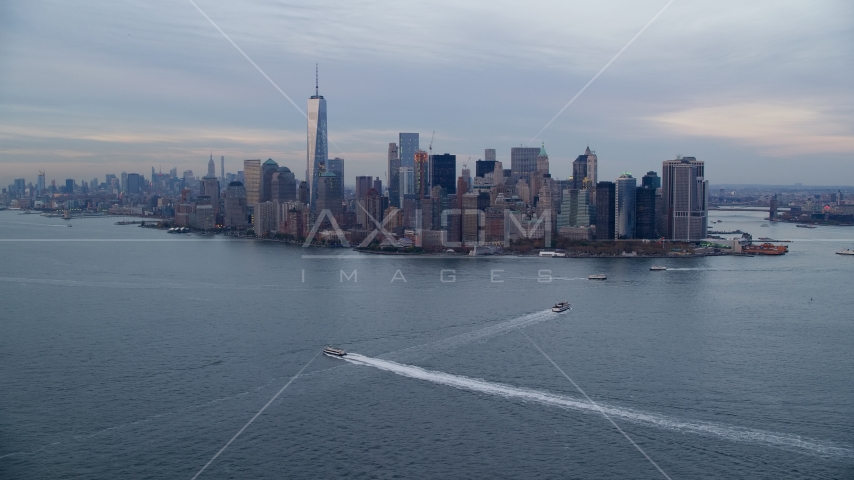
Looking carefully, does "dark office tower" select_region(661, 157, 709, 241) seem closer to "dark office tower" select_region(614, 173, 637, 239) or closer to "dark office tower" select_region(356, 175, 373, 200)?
"dark office tower" select_region(614, 173, 637, 239)

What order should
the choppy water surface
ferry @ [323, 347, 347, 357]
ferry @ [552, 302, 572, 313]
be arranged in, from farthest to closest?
1. ferry @ [552, 302, 572, 313]
2. ferry @ [323, 347, 347, 357]
3. the choppy water surface

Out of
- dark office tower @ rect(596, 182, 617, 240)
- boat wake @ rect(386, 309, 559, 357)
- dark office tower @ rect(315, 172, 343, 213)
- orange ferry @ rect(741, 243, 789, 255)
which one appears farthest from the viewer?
dark office tower @ rect(315, 172, 343, 213)

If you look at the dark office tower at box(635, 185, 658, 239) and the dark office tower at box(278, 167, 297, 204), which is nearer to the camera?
the dark office tower at box(635, 185, 658, 239)

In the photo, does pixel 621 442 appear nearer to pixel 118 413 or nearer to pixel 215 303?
pixel 118 413

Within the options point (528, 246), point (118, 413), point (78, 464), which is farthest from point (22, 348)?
point (528, 246)

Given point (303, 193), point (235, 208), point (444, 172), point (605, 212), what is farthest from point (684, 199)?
point (235, 208)

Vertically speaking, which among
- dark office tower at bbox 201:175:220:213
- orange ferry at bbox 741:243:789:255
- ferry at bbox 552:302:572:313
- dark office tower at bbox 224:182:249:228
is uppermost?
dark office tower at bbox 201:175:220:213

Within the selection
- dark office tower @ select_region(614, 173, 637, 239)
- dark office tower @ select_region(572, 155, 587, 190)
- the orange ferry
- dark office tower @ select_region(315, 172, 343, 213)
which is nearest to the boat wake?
the orange ferry
